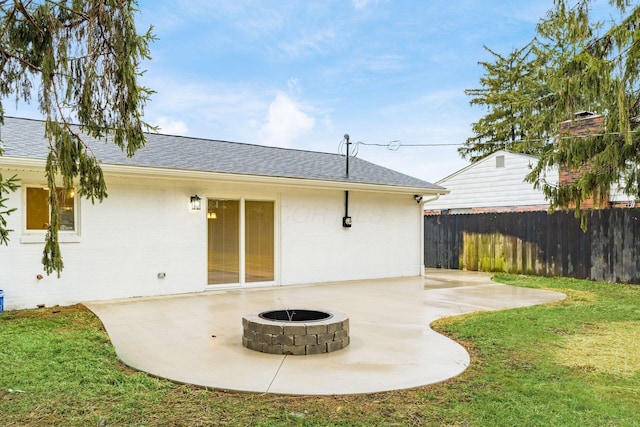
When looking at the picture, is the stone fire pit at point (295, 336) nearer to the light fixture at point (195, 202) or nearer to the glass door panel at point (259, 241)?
the light fixture at point (195, 202)

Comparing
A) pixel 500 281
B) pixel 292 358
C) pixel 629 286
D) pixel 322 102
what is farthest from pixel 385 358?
pixel 322 102

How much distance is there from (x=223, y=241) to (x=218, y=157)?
204 cm

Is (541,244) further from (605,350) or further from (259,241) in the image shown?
(605,350)

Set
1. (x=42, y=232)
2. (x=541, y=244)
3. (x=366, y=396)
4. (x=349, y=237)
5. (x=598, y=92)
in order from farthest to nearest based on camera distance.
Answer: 1. (x=541, y=244)
2. (x=349, y=237)
3. (x=42, y=232)
4. (x=598, y=92)
5. (x=366, y=396)

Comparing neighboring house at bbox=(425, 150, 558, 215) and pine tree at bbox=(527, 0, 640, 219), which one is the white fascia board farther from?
neighboring house at bbox=(425, 150, 558, 215)

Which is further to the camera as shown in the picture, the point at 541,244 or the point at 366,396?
the point at 541,244

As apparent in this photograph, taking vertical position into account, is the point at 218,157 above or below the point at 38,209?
above

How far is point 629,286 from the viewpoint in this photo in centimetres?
1065

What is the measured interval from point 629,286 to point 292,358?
9538 millimetres

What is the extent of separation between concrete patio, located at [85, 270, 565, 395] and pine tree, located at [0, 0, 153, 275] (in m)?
1.65

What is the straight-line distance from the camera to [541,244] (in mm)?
12633

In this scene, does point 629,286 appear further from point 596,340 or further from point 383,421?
point 383,421

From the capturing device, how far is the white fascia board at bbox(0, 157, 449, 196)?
7.09m

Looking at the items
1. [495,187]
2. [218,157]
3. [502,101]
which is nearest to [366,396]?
[218,157]
